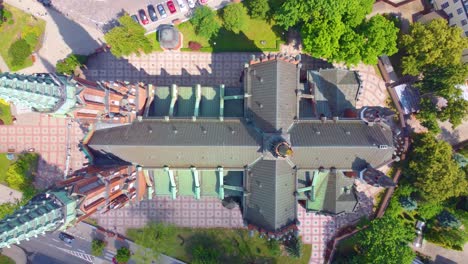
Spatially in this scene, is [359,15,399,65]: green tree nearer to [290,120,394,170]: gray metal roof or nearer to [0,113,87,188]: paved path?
[290,120,394,170]: gray metal roof

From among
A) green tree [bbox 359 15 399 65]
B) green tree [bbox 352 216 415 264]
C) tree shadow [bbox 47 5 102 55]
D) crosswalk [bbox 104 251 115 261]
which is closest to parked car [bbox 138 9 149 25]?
tree shadow [bbox 47 5 102 55]

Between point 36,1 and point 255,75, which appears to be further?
point 36,1

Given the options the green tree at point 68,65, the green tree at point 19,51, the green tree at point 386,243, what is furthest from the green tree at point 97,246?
the green tree at point 386,243

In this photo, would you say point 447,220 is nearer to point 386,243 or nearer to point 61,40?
point 386,243

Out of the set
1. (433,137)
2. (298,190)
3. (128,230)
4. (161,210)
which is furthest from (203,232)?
(433,137)

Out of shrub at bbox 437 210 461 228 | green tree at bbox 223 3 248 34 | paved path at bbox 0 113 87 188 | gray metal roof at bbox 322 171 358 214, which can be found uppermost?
green tree at bbox 223 3 248 34

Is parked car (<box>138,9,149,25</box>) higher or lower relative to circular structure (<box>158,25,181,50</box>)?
higher

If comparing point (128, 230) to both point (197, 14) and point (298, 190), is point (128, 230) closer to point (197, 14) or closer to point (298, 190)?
point (298, 190)
